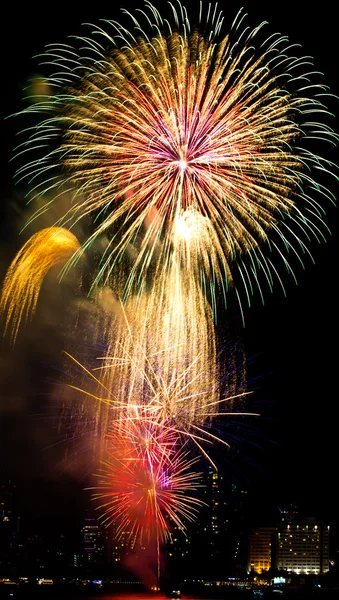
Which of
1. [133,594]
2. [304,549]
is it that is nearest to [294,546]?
[304,549]

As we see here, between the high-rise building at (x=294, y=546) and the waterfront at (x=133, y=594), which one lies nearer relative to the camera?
the waterfront at (x=133, y=594)

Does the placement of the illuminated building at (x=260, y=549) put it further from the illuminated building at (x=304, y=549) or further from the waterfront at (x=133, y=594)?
the waterfront at (x=133, y=594)

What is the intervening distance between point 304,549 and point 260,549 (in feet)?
24.7

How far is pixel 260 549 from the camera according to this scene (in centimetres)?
13188

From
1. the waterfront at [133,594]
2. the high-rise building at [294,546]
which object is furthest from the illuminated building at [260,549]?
the waterfront at [133,594]

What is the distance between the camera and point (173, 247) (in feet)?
62.4

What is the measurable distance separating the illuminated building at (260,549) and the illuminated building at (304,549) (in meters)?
1.68

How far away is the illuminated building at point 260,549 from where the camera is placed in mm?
125938

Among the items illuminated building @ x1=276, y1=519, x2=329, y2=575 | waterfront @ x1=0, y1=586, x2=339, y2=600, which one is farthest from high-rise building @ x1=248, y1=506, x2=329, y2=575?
waterfront @ x1=0, y1=586, x2=339, y2=600

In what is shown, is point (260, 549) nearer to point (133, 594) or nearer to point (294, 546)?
point (294, 546)

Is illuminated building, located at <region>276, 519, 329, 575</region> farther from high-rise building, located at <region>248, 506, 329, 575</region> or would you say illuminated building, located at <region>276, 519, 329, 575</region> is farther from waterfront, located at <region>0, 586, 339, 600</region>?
waterfront, located at <region>0, 586, 339, 600</region>

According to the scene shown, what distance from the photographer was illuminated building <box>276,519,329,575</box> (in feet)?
435

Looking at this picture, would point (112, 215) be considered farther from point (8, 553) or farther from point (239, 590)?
point (8, 553)

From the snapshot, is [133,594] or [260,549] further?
[260,549]
